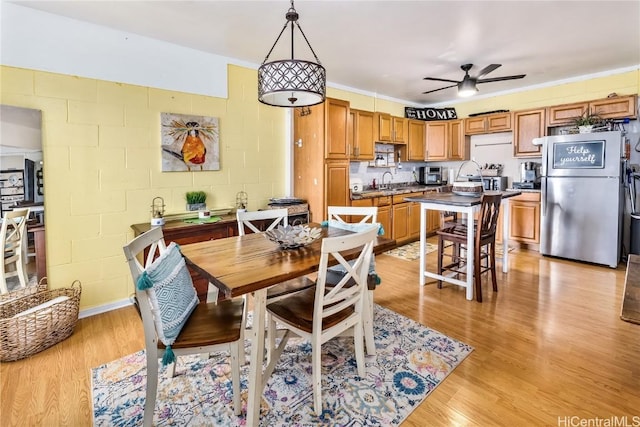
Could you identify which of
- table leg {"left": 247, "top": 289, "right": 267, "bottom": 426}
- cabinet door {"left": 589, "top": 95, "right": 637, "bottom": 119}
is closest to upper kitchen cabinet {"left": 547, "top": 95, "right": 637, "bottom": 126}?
cabinet door {"left": 589, "top": 95, "right": 637, "bottom": 119}

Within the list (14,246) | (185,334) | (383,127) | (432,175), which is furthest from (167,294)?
(432,175)

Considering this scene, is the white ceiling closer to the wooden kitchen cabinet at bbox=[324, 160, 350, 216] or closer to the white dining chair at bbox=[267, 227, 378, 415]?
the wooden kitchen cabinet at bbox=[324, 160, 350, 216]

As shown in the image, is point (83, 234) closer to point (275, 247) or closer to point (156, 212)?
point (156, 212)

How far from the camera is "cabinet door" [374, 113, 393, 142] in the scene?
513cm

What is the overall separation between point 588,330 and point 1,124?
4.74 metres

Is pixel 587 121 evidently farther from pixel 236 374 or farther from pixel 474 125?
pixel 236 374

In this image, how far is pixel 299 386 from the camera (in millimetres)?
1931

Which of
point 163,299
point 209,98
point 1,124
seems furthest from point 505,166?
point 1,124

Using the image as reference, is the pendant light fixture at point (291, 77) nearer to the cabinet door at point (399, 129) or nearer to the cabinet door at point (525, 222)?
the cabinet door at point (399, 129)

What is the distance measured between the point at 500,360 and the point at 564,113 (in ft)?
13.4

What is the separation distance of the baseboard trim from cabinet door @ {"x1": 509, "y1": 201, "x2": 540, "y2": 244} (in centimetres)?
517

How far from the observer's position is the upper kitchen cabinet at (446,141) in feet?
19.1

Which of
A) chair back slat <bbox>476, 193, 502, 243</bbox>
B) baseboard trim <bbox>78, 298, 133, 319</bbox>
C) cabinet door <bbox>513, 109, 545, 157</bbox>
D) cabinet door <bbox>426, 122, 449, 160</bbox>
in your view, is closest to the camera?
baseboard trim <bbox>78, 298, 133, 319</bbox>

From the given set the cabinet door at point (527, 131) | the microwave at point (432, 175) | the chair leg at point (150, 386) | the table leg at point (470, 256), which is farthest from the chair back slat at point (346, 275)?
the microwave at point (432, 175)
